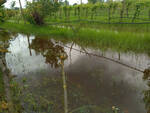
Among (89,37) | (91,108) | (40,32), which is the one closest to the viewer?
(91,108)

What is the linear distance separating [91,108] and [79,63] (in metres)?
2.45

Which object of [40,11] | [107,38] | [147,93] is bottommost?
[147,93]

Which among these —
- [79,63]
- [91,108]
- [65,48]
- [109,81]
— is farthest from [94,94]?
[65,48]

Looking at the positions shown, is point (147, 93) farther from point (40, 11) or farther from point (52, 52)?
point (40, 11)

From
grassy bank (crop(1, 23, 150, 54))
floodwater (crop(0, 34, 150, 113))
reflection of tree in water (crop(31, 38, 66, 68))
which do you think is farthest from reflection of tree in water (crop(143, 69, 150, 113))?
reflection of tree in water (crop(31, 38, 66, 68))

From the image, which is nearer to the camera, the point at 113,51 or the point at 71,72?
the point at 71,72

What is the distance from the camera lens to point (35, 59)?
5.48 m

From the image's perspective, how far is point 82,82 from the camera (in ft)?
12.3

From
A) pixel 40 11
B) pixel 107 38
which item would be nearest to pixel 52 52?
pixel 107 38

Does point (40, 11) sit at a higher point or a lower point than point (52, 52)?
higher

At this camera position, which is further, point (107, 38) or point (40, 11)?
point (40, 11)

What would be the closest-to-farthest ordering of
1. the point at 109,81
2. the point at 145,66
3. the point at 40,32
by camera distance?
the point at 109,81, the point at 145,66, the point at 40,32

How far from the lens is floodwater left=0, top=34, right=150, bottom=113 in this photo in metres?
2.80

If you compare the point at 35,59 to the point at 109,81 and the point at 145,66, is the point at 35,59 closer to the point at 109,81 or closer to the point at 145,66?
the point at 109,81
